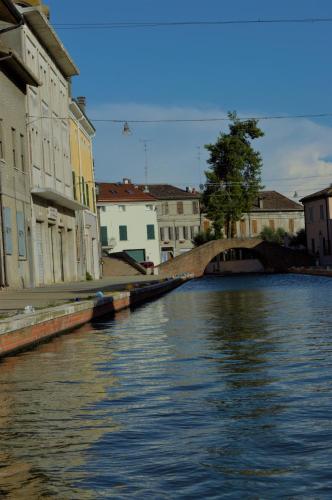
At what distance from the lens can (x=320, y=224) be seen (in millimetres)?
85812

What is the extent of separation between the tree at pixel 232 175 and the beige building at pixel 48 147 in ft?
118

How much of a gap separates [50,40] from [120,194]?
5335 centimetres

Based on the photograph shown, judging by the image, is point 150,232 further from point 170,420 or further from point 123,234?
point 170,420

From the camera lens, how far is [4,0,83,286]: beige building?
111 ft

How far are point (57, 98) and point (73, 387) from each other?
110 feet

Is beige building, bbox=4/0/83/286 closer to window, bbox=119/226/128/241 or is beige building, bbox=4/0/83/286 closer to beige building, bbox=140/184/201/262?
window, bbox=119/226/128/241

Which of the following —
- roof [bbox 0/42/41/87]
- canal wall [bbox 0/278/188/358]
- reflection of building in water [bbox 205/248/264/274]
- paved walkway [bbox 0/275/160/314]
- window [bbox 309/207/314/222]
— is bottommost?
canal wall [bbox 0/278/188/358]

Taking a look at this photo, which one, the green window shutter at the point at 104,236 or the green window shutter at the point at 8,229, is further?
the green window shutter at the point at 104,236

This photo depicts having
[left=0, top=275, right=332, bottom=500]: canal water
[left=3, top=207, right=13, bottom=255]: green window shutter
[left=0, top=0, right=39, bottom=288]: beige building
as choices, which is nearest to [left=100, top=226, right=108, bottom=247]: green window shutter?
[left=0, top=0, right=39, bottom=288]: beige building

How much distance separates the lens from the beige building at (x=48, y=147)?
33.7 m

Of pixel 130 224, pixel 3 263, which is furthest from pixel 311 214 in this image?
pixel 3 263

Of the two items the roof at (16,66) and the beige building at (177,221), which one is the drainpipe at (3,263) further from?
the beige building at (177,221)

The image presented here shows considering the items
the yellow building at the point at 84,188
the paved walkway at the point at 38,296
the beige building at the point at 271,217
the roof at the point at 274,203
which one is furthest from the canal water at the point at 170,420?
the roof at the point at 274,203

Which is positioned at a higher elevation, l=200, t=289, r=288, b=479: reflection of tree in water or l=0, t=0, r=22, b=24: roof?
l=0, t=0, r=22, b=24: roof
